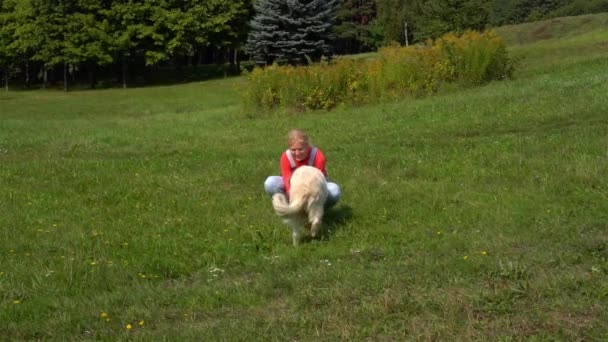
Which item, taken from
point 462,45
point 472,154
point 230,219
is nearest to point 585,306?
point 230,219

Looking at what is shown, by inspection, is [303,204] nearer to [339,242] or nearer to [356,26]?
[339,242]

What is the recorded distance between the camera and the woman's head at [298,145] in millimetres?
7266

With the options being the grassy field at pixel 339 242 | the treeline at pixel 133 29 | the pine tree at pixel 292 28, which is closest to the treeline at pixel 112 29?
the treeline at pixel 133 29

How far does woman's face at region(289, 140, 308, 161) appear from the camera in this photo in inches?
286

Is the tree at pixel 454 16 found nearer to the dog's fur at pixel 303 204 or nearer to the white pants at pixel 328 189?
the white pants at pixel 328 189

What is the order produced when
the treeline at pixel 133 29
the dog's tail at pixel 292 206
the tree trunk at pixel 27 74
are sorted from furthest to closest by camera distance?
1. the tree trunk at pixel 27 74
2. the treeline at pixel 133 29
3. the dog's tail at pixel 292 206

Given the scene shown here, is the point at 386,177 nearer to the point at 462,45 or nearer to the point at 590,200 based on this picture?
the point at 590,200

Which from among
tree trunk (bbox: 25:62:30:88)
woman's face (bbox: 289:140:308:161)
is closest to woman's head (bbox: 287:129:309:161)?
woman's face (bbox: 289:140:308:161)

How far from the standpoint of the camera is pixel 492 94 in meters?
18.2

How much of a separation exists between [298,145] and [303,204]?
0.89 m

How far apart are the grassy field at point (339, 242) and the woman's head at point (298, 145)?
82 cm

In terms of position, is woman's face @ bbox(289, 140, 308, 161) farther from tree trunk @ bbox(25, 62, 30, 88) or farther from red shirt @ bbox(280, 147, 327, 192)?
tree trunk @ bbox(25, 62, 30, 88)

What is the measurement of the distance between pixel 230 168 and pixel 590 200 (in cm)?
570

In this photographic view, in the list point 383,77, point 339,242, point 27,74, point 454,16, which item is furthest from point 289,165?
point 27,74
